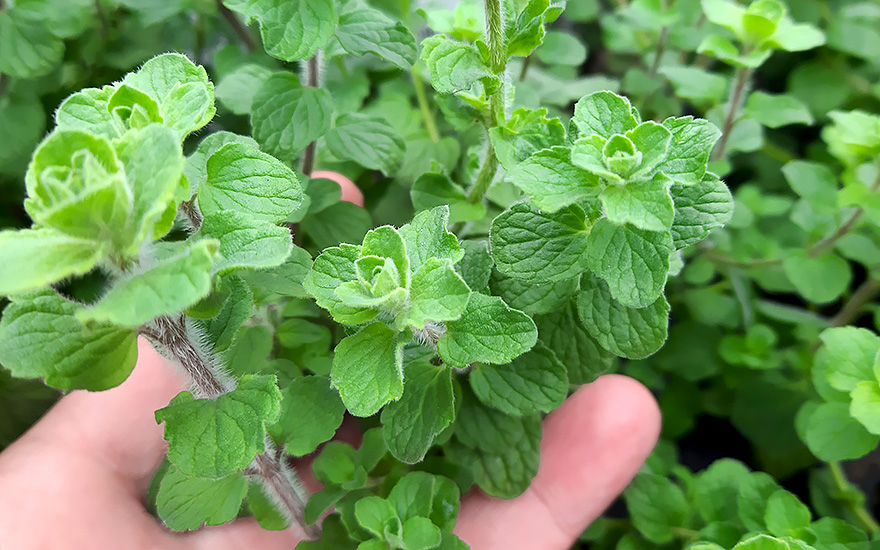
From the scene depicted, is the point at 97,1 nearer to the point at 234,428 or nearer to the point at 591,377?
the point at 234,428

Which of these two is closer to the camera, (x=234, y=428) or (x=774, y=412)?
(x=234, y=428)

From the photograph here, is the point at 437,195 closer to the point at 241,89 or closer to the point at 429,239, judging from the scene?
the point at 429,239

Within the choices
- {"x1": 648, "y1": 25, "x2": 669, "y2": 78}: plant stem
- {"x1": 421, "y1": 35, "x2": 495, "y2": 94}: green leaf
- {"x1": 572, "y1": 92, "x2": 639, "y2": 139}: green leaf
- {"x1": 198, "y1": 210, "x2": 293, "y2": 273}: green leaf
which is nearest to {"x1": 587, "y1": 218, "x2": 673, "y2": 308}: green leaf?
{"x1": 572, "y1": 92, "x2": 639, "y2": 139}: green leaf

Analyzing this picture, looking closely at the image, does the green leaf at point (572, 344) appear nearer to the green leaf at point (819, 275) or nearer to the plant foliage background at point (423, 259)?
the plant foliage background at point (423, 259)

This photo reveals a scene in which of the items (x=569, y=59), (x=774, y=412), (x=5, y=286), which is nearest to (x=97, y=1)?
(x=569, y=59)

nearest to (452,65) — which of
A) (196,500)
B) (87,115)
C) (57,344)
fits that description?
(87,115)
